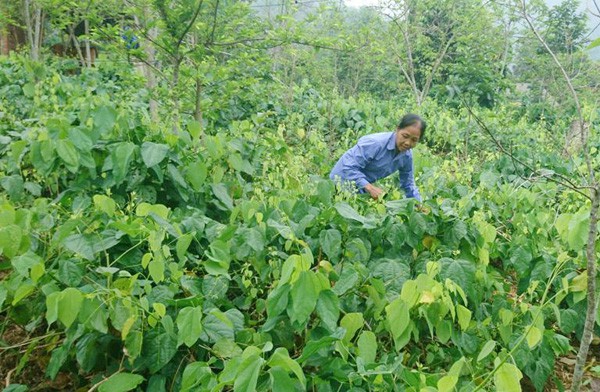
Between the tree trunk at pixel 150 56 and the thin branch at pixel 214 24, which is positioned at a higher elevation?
the thin branch at pixel 214 24

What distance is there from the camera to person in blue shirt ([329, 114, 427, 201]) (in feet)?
11.7

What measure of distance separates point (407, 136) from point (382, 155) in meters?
0.24

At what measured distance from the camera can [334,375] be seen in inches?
66.8

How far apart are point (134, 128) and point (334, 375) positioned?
5.79 feet

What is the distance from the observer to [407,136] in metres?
3.58

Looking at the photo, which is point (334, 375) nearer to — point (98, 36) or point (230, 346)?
point (230, 346)

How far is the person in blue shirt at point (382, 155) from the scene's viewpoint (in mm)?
3564

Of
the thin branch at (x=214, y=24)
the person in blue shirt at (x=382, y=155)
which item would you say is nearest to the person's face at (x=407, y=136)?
the person in blue shirt at (x=382, y=155)

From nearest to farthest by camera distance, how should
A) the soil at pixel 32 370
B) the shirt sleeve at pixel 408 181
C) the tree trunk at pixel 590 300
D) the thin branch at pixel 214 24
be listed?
1. the tree trunk at pixel 590 300
2. the soil at pixel 32 370
3. the thin branch at pixel 214 24
4. the shirt sleeve at pixel 408 181

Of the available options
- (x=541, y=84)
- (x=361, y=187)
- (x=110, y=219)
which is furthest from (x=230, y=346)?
(x=541, y=84)

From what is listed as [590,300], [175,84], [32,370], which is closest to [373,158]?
[175,84]

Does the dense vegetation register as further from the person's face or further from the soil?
the person's face

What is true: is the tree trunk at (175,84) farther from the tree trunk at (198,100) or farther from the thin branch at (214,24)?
the thin branch at (214,24)

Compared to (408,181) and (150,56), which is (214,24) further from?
(408,181)
